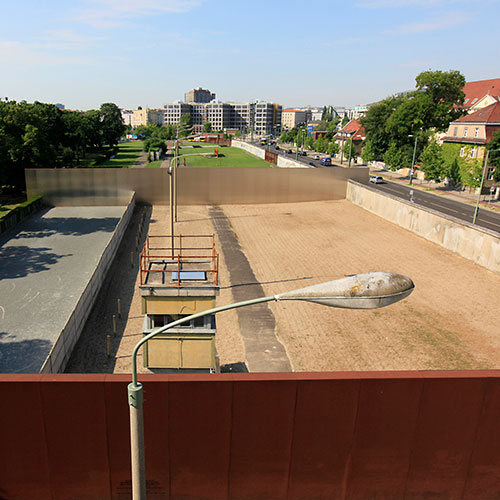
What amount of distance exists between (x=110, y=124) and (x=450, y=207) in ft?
289

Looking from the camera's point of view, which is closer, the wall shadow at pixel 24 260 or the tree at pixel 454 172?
the wall shadow at pixel 24 260

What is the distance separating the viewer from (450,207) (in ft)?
154

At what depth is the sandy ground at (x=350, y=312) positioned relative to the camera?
17234mm

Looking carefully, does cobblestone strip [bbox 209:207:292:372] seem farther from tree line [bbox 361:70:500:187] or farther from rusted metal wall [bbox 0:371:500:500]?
tree line [bbox 361:70:500:187]

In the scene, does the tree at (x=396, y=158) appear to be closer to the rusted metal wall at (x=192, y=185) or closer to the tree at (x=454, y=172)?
the tree at (x=454, y=172)

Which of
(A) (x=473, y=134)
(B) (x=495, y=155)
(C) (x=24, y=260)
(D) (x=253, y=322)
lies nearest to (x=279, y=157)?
(A) (x=473, y=134)

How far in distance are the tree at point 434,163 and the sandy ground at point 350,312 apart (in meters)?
26.6

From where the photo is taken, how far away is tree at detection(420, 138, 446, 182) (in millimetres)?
59188

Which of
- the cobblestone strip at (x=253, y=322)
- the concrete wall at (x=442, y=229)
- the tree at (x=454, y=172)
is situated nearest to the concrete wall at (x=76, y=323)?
the cobblestone strip at (x=253, y=322)

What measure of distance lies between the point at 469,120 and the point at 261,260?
49954 mm

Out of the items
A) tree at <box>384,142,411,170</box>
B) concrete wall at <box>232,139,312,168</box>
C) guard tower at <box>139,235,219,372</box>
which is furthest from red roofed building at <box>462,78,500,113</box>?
guard tower at <box>139,235,219,372</box>

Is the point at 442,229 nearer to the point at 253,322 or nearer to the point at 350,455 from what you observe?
the point at 253,322

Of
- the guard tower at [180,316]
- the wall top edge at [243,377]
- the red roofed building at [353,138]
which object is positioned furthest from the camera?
the red roofed building at [353,138]

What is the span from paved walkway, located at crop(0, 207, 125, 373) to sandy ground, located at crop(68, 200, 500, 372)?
1.68 metres
